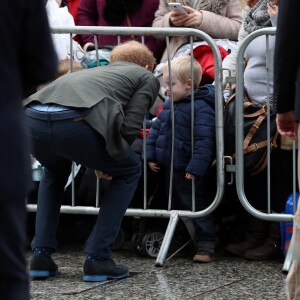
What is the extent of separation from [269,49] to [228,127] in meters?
0.57

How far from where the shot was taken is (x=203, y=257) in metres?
6.44

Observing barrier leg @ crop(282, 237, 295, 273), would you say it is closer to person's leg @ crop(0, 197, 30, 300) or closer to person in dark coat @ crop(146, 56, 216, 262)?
person in dark coat @ crop(146, 56, 216, 262)

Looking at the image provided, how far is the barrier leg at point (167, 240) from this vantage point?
6.31 meters

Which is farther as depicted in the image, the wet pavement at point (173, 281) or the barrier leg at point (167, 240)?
the barrier leg at point (167, 240)

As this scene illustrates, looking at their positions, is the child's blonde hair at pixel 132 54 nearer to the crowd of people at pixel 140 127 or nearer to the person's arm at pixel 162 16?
the crowd of people at pixel 140 127

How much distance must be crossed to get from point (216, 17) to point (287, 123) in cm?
355

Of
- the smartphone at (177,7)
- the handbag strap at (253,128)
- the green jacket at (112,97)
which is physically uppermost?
the smartphone at (177,7)

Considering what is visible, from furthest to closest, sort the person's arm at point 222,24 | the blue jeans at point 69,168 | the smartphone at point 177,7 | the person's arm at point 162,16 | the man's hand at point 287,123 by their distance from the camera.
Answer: the person's arm at point 162,16 < the person's arm at point 222,24 < the smartphone at point 177,7 < the blue jeans at point 69,168 < the man's hand at point 287,123

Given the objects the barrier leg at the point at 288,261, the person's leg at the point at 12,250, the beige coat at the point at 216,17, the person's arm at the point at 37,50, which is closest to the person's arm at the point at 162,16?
the beige coat at the point at 216,17

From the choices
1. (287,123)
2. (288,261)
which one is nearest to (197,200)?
(288,261)

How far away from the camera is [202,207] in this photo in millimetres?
6605

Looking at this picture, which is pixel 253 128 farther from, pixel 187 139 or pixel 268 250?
pixel 268 250

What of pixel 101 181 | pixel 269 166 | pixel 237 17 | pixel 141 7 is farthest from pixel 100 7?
pixel 269 166

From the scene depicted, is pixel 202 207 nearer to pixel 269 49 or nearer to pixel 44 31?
pixel 269 49
